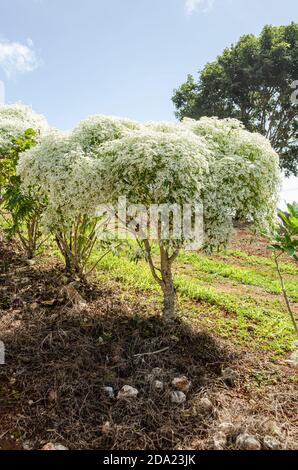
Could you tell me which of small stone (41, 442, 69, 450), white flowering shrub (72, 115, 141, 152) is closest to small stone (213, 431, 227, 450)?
small stone (41, 442, 69, 450)

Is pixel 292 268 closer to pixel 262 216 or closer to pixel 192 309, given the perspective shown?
pixel 192 309

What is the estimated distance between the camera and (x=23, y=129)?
625 centimetres

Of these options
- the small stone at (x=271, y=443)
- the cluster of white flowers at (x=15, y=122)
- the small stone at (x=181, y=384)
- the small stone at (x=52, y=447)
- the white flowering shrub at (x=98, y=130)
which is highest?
the cluster of white flowers at (x=15, y=122)

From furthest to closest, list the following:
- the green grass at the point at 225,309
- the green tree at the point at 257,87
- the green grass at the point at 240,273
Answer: the green tree at the point at 257,87 < the green grass at the point at 240,273 < the green grass at the point at 225,309

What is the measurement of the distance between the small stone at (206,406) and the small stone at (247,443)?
1.39ft

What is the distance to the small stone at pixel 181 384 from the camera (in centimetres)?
361

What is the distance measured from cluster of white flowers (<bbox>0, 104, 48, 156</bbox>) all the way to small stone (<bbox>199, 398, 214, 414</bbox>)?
445 centimetres

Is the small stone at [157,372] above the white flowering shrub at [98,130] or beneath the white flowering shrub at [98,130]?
beneath

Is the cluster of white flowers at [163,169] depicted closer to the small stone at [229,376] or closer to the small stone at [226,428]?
the small stone at [229,376]

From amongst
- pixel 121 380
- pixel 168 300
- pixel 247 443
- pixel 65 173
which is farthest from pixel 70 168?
pixel 247 443

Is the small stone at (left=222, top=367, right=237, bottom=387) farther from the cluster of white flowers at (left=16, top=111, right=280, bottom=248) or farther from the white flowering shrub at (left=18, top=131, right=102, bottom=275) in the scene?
the white flowering shrub at (left=18, top=131, right=102, bottom=275)

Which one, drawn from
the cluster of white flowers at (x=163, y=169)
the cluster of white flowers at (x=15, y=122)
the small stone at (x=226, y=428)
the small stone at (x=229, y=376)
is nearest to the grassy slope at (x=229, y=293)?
the small stone at (x=229, y=376)

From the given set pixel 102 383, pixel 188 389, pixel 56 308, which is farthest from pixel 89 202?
pixel 188 389

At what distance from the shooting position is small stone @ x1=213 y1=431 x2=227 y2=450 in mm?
2934
